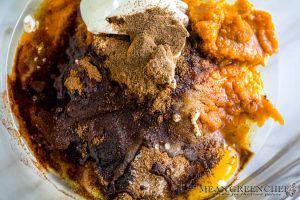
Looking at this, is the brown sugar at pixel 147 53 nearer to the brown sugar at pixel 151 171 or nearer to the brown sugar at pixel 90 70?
the brown sugar at pixel 90 70

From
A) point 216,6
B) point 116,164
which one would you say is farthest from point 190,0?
point 116,164

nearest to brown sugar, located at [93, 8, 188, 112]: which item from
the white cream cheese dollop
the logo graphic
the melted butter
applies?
the white cream cheese dollop

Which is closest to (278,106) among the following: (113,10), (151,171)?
(151,171)

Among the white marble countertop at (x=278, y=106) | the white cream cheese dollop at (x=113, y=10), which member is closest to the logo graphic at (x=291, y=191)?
the white marble countertop at (x=278, y=106)

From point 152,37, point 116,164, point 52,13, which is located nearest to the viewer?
point 152,37

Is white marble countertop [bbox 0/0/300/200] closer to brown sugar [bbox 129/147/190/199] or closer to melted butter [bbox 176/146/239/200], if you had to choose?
melted butter [bbox 176/146/239/200]

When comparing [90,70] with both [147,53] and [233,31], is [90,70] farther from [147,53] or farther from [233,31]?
[233,31]

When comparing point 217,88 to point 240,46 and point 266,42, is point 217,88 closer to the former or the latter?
point 240,46
